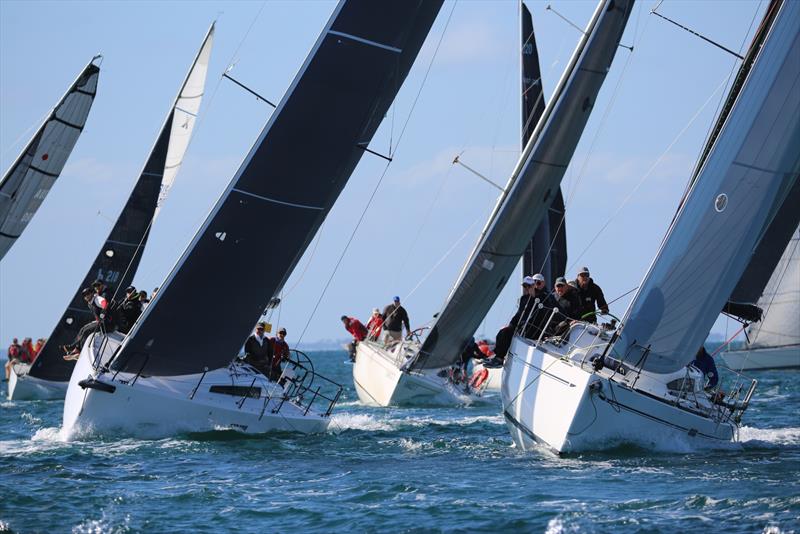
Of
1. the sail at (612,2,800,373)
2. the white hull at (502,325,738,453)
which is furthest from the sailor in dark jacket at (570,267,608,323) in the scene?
the sail at (612,2,800,373)

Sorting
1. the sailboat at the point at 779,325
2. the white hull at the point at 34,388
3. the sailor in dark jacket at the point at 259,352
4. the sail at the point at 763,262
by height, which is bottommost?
the white hull at the point at 34,388

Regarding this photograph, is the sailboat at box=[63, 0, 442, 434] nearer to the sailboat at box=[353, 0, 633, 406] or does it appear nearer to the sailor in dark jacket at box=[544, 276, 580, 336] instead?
the sailor in dark jacket at box=[544, 276, 580, 336]

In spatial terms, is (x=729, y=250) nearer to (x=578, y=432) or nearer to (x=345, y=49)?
(x=578, y=432)

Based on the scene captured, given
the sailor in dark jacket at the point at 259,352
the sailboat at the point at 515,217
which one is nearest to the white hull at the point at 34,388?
the sailboat at the point at 515,217

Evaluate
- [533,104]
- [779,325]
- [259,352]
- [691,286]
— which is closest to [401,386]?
[259,352]

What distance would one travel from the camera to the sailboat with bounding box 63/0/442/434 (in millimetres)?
16641

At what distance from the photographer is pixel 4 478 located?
45.5 ft

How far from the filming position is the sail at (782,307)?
4159 centimetres

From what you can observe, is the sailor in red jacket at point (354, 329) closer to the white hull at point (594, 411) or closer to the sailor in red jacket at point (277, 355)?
the sailor in red jacket at point (277, 355)

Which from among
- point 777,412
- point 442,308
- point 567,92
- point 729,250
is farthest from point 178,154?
point 729,250

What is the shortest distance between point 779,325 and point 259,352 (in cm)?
2778

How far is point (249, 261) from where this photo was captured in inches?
679

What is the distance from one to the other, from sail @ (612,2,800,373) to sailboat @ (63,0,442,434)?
4868 millimetres

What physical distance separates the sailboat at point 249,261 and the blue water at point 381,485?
46cm
